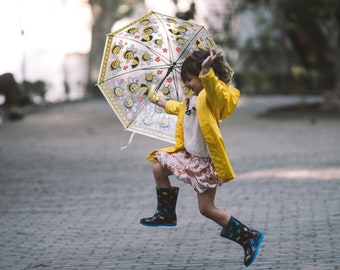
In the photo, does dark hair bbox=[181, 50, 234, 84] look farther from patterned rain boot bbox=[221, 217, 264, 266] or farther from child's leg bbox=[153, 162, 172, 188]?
patterned rain boot bbox=[221, 217, 264, 266]

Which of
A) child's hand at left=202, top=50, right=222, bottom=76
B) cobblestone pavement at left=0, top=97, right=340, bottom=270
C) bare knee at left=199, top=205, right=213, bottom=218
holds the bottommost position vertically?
cobblestone pavement at left=0, top=97, right=340, bottom=270

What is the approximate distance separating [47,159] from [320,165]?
4.32m

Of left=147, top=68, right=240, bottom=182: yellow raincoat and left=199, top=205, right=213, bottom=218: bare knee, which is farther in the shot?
left=199, top=205, right=213, bottom=218: bare knee

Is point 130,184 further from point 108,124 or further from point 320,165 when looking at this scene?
point 108,124

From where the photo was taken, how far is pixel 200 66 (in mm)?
5043

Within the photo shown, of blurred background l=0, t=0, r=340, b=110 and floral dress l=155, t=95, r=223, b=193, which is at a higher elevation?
floral dress l=155, t=95, r=223, b=193

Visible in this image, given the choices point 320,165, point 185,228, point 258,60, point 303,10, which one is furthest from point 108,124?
point 258,60

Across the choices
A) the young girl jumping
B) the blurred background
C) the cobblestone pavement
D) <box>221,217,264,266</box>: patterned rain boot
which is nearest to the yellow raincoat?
the young girl jumping

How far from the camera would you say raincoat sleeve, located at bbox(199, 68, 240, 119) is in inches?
191

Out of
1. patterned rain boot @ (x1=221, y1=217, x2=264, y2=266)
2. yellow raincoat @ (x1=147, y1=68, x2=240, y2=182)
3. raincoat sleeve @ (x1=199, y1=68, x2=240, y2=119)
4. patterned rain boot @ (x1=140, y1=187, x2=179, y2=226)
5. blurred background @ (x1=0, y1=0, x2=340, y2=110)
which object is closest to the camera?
raincoat sleeve @ (x1=199, y1=68, x2=240, y2=119)

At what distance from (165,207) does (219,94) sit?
0.94 m

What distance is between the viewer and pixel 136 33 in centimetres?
597

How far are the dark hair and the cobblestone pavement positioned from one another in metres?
1.32

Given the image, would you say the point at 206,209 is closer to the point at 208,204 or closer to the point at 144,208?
the point at 208,204
